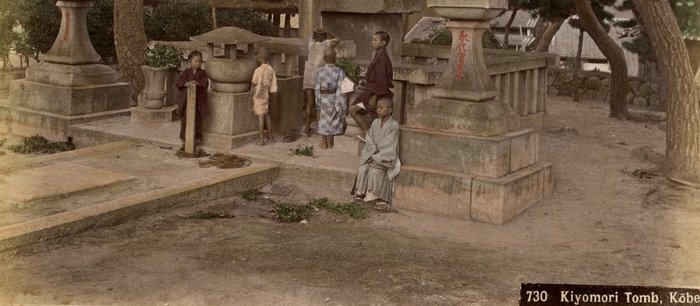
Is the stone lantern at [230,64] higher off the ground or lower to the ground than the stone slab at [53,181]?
higher

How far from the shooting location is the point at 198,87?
10.7 meters

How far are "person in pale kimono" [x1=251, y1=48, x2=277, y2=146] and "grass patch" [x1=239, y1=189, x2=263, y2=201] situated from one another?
166 centimetres

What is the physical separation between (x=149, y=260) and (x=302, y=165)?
3294mm

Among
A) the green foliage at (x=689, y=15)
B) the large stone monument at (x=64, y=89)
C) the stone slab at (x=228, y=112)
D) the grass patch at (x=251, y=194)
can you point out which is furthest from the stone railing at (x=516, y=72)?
the green foliage at (x=689, y=15)

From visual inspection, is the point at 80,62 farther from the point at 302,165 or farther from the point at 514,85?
the point at 514,85

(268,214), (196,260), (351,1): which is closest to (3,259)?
(196,260)

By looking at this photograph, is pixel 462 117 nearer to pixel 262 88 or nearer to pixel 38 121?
pixel 262 88

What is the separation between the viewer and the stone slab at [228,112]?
10992 mm

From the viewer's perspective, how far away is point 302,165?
1013 cm

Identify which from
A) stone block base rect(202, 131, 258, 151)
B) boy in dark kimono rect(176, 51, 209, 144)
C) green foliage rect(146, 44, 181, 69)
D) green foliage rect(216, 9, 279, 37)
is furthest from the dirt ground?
green foliage rect(216, 9, 279, 37)

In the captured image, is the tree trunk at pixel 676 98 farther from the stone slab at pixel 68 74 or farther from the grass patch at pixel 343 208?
the stone slab at pixel 68 74

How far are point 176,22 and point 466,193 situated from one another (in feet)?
44.3

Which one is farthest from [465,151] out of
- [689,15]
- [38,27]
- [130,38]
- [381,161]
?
[689,15]

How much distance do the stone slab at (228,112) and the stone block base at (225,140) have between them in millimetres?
67
